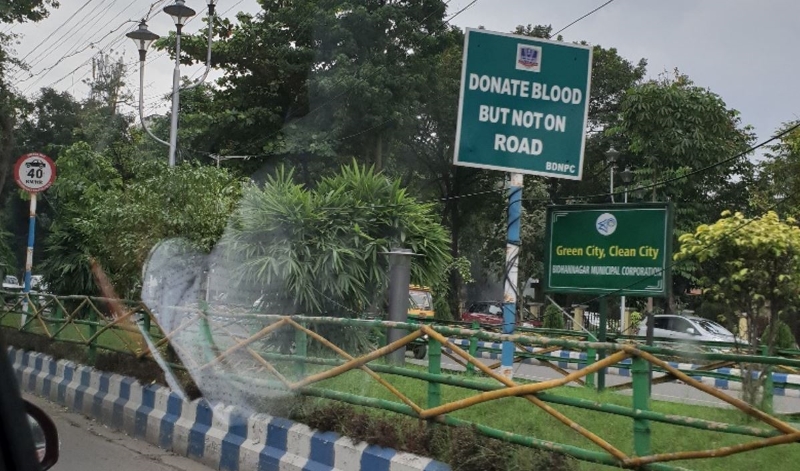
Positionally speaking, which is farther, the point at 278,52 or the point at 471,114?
the point at 278,52

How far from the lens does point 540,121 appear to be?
19.3 feet

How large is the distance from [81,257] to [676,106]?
1424 cm

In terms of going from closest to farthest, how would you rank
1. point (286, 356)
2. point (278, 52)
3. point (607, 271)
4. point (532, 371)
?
point (286, 356) → point (607, 271) → point (532, 371) → point (278, 52)

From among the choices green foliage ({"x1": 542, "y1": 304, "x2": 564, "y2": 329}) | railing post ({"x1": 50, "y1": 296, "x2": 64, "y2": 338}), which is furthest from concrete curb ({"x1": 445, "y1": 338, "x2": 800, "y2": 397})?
green foliage ({"x1": 542, "y1": 304, "x2": 564, "y2": 329})

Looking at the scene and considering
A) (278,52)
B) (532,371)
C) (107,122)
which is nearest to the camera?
(532,371)

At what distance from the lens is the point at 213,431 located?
7051mm

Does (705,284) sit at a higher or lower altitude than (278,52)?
lower

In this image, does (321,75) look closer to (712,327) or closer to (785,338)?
(712,327)

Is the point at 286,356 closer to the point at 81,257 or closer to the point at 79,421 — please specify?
the point at 79,421

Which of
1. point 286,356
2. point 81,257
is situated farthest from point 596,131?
point 286,356

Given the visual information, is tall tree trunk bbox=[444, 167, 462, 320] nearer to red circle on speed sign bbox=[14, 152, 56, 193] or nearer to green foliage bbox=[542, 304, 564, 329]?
green foliage bbox=[542, 304, 564, 329]

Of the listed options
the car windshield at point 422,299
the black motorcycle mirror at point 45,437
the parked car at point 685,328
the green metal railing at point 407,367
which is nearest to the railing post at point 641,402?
the green metal railing at point 407,367

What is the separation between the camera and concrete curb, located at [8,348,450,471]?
223 inches

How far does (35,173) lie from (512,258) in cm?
893
